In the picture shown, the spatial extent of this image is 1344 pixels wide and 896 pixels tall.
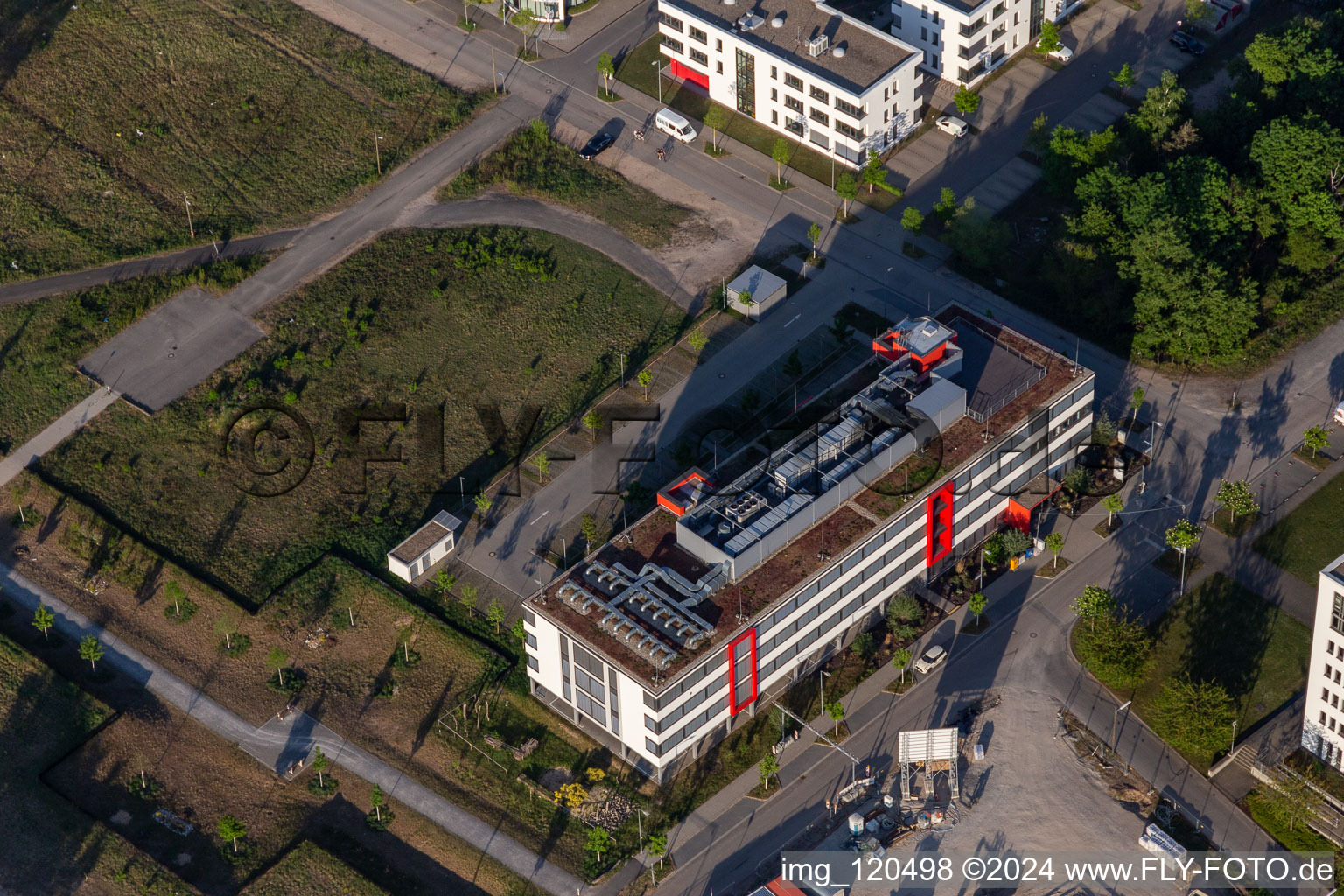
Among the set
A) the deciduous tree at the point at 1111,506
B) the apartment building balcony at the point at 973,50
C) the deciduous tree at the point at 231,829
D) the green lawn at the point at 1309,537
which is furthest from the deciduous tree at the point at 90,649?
the apartment building balcony at the point at 973,50

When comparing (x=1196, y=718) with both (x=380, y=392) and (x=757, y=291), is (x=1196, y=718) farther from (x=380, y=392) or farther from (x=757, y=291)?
(x=380, y=392)

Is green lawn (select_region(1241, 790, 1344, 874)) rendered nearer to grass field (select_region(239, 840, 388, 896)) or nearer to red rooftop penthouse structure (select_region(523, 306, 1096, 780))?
red rooftop penthouse structure (select_region(523, 306, 1096, 780))

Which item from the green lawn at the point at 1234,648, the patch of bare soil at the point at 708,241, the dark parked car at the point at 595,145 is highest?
the dark parked car at the point at 595,145

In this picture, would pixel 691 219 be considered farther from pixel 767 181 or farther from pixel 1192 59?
pixel 1192 59

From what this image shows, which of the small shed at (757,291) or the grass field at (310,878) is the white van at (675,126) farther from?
the grass field at (310,878)

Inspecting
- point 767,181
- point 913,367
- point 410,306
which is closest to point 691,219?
point 767,181

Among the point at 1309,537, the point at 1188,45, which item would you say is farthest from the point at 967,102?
the point at 1309,537
